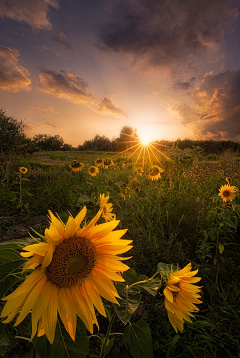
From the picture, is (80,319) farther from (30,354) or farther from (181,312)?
(30,354)

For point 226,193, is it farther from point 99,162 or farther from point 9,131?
point 9,131

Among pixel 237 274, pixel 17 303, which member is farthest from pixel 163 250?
pixel 17 303

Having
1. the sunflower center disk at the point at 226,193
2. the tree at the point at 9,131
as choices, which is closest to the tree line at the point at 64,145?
the tree at the point at 9,131

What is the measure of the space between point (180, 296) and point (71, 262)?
45 centimetres

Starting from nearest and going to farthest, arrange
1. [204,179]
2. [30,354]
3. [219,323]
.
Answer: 1. [30,354]
2. [219,323]
3. [204,179]

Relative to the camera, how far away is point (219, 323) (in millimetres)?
1463

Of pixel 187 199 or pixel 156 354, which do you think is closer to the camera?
pixel 156 354

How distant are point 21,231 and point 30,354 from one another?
1.92m

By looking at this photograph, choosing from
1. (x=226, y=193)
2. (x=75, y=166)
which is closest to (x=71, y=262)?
(x=226, y=193)

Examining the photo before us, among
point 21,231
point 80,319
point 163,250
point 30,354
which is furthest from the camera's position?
point 21,231

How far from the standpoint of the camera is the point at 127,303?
682 millimetres

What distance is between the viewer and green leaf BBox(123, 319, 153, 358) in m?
0.71

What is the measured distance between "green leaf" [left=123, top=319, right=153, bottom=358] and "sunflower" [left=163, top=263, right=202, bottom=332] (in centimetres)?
10

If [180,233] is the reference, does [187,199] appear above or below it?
above
